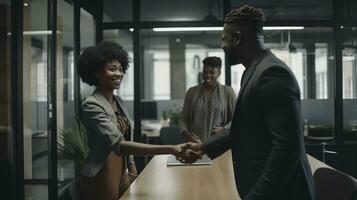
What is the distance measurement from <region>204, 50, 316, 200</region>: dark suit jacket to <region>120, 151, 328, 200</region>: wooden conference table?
22.6 inches

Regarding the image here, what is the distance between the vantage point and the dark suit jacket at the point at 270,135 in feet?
4.24

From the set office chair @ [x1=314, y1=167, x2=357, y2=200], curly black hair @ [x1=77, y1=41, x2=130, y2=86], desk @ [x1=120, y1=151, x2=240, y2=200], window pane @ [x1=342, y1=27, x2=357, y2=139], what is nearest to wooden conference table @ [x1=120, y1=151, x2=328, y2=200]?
desk @ [x1=120, y1=151, x2=240, y2=200]

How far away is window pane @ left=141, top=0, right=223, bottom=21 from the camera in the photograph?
5375 millimetres

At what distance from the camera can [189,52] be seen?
5.80 meters

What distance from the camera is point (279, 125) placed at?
4.25 feet

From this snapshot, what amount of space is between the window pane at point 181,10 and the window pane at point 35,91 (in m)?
1.75

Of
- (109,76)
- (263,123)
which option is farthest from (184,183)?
(263,123)

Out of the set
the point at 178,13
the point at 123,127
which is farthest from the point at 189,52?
the point at 123,127

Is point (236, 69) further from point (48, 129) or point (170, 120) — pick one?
point (48, 129)

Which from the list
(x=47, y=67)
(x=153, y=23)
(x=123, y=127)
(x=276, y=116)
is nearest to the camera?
(x=276, y=116)

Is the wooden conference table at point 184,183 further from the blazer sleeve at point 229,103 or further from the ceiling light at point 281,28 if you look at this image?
the ceiling light at point 281,28

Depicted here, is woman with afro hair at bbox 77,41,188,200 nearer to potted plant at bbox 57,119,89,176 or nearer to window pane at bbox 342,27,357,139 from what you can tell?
potted plant at bbox 57,119,89,176

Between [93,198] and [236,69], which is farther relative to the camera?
[236,69]

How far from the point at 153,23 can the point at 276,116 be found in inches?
167
